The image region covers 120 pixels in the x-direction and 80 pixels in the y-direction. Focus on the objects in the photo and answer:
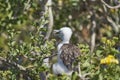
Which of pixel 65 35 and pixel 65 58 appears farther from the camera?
pixel 65 35

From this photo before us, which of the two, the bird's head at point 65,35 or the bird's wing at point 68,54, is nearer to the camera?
the bird's wing at point 68,54

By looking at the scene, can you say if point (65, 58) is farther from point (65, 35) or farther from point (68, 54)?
point (65, 35)

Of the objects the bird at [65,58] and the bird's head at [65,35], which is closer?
the bird at [65,58]

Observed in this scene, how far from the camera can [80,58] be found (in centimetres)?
445

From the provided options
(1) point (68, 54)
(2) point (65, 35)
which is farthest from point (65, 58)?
(2) point (65, 35)

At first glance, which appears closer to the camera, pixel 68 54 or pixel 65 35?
pixel 68 54

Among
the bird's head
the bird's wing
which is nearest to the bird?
the bird's wing

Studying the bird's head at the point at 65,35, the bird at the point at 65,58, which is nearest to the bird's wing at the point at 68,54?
the bird at the point at 65,58

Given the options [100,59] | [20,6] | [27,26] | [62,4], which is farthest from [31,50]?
[27,26]

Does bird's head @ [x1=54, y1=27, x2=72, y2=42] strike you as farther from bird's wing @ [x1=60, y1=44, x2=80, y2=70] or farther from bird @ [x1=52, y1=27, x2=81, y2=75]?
bird's wing @ [x1=60, y1=44, x2=80, y2=70]

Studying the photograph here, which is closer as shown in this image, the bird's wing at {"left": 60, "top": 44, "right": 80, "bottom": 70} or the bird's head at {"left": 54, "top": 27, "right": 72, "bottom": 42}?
the bird's wing at {"left": 60, "top": 44, "right": 80, "bottom": 70}

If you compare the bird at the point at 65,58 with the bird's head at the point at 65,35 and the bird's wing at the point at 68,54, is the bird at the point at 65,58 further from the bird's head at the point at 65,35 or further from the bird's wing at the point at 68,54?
the bird's head at the point at 65,35

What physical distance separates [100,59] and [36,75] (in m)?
0.60

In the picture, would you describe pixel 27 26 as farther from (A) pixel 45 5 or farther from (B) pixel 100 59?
(B) pixel 100 59
